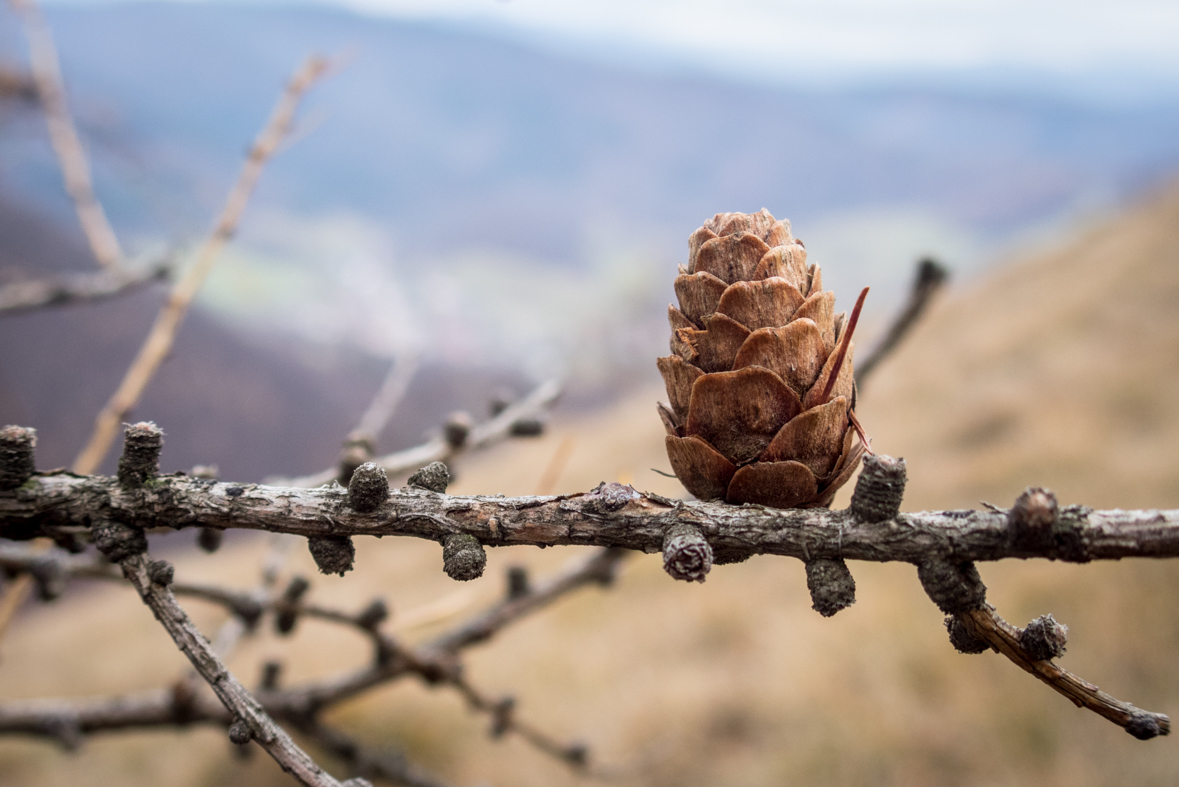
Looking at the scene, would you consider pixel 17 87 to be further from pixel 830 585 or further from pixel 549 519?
pixel 830 585

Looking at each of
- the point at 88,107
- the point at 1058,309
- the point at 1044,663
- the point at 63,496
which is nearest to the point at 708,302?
the point at 1044,663

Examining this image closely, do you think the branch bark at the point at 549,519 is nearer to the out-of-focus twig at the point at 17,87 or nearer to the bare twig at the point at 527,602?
the bare twig at the point at 527,602

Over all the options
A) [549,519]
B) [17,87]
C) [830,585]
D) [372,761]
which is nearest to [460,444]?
[549,519]

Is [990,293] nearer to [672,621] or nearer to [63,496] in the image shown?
[672,621]

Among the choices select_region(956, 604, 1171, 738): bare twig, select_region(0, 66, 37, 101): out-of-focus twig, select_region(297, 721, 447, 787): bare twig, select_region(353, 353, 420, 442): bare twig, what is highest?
select_region(0, 66, 37, 101): out-of-focus twig

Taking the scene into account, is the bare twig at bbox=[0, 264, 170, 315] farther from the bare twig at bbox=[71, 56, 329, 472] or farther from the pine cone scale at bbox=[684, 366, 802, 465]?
the pine cone scale at bbox=[684, 366, 802, 465]

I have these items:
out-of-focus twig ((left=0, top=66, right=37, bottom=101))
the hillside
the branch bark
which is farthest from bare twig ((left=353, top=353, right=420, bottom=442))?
out-of-focus twig ((left=0, top=66, right=37, bottom=101))

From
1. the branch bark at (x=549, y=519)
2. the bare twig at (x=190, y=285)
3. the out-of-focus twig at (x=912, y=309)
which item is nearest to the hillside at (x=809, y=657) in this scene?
the branch bark at (x=549, y=519)
